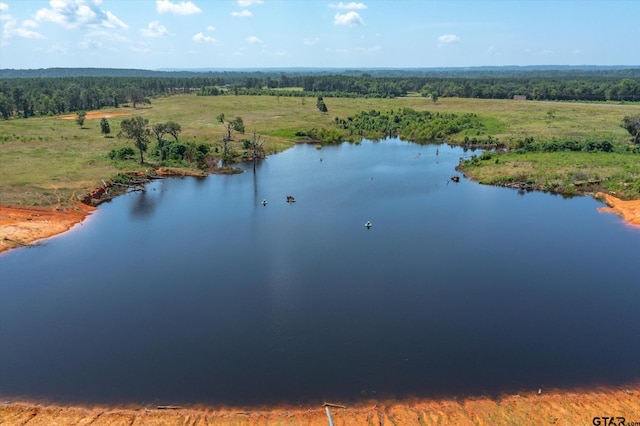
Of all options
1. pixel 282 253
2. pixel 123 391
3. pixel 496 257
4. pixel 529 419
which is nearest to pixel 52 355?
pixel 123 391

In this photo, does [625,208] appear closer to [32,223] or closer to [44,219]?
[44,219]

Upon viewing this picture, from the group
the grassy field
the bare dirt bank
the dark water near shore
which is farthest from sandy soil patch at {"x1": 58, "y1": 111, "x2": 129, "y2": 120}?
the bare dirt bank

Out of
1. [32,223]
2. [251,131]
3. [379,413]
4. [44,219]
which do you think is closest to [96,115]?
[251,131]

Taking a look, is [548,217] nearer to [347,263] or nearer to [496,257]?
[496,257]

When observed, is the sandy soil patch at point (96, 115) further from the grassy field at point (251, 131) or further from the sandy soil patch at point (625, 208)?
the sandy soil patch at point (625, 208)

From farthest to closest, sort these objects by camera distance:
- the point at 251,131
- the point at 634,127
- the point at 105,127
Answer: the point at 251,131, the point at 105,127, the point at 634,127

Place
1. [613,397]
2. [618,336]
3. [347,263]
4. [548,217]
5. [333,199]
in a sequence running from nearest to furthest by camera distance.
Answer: [613,397] → [618,336] → [347,263] → [548,217] → [333,199]

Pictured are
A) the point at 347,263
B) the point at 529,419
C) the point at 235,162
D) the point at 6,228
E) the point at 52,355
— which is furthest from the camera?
the point at 235,162
